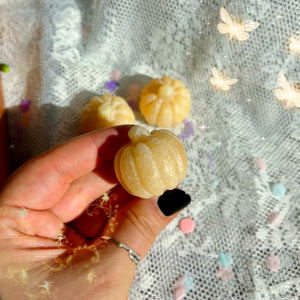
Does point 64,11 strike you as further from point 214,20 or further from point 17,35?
point 214,20

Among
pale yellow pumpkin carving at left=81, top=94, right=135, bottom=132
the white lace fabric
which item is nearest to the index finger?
pale yellow pumpkin carving at left=81, top=94, right=135, bottom=132

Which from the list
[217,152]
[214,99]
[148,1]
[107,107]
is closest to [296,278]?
[217,152]

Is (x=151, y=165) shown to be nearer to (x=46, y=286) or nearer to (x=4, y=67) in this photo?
(x=46, y=286)

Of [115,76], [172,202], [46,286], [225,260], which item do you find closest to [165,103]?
[115,76]

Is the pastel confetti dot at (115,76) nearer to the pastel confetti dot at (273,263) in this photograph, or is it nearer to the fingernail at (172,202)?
the fingernail at (172,202)

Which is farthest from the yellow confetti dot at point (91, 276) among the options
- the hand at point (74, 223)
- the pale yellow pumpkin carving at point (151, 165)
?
the pale yellow pumpkin carving at point (151, 165)
